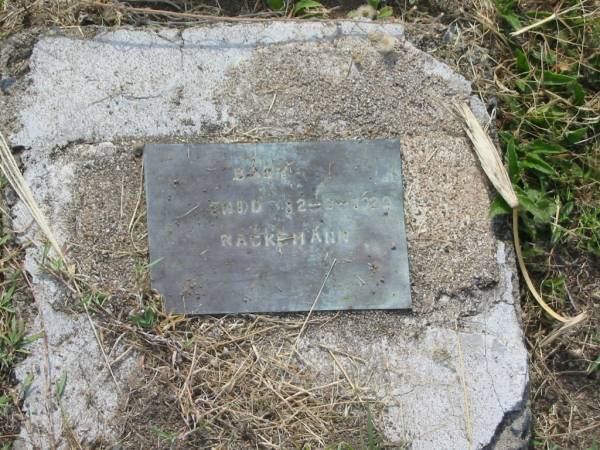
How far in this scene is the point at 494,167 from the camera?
7.34 ft

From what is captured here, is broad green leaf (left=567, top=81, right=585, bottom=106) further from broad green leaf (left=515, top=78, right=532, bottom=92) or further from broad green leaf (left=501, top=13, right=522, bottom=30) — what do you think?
broad green leaf (left=501, top=13, right=522, bottom=30)

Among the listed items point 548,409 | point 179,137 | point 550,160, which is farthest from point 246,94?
Result: point 548,409

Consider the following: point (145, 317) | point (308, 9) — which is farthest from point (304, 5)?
point (145, 317)

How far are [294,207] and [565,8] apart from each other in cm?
136

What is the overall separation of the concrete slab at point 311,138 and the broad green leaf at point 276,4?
138 mm

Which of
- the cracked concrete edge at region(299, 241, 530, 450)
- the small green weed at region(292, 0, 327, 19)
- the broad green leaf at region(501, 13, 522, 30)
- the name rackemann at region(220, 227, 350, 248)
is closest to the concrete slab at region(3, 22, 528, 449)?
the cracked concrete edge at region(299, 241, 530, 450)

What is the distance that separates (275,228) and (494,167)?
0.77 m

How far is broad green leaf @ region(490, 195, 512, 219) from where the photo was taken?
2.21m

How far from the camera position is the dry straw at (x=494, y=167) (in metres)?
2.22

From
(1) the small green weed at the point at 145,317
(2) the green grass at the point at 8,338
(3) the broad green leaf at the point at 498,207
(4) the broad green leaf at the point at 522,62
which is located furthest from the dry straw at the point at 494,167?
(2) the green grass at the point at 8,338

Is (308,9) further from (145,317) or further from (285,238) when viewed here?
(145,317)

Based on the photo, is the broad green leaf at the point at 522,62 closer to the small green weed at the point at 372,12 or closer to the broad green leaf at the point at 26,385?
the small green weed at the point at 372,12

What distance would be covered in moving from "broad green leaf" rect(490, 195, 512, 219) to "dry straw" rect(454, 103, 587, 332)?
2 centimetres

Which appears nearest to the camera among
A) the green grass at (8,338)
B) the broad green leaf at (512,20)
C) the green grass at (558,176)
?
the green grass at (8,338)
